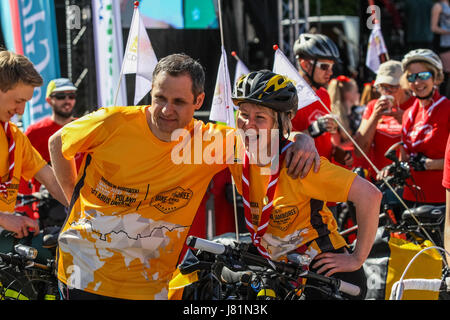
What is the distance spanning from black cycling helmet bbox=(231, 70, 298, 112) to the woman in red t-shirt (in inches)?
119

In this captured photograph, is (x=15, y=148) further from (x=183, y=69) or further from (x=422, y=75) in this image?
(x=422, y=75)

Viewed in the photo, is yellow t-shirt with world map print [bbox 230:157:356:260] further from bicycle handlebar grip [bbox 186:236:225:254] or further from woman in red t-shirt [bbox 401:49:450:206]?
woman in red t-shirt [bbox 401:49:450:206]

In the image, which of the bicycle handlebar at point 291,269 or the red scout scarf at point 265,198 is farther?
the red scout scarf at point 265,198

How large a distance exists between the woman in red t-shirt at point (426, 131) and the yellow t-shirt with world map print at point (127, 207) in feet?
10.6

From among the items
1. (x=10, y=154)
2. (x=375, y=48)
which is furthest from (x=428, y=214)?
(x=375, y=48)

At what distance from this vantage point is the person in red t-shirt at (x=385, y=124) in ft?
22.4

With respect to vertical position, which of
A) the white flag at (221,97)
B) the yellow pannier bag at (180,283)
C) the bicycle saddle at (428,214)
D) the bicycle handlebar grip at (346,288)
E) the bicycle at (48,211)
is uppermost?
the white flag at (221,97)

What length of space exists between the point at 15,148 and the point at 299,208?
1834 mm

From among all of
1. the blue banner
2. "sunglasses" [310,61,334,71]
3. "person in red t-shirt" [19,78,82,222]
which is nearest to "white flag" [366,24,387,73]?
"sunglasses" [310,61,334,71]

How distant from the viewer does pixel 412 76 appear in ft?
20.3

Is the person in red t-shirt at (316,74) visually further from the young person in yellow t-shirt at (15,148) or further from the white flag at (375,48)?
the white flag at (375,48)

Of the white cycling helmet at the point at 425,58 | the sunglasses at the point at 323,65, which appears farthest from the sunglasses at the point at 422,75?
the sunglasses at the point at 323,65

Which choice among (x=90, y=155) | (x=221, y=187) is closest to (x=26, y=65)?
(x=90, y=155)
